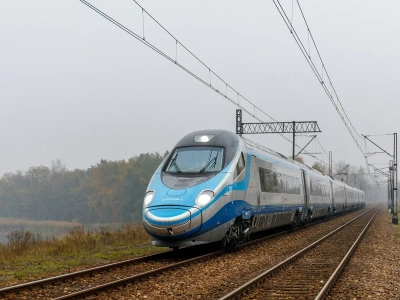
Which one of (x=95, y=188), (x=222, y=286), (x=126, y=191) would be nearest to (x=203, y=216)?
(x=222, y=286)

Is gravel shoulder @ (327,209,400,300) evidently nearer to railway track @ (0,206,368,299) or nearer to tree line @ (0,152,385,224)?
railway track @ (0,206,368,299)

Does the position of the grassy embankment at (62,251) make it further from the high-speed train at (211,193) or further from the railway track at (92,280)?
the high-speed train at (211,193)

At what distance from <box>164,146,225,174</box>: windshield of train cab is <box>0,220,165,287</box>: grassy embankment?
2903 millimetres

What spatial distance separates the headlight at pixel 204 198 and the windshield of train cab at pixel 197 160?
3.57 feet

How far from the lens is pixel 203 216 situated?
13.0 meters

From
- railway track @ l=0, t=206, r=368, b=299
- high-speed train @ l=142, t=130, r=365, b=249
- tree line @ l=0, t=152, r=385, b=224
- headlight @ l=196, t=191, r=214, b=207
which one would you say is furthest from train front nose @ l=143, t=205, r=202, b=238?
tree line @ l=0, t=152, r=385, b=224

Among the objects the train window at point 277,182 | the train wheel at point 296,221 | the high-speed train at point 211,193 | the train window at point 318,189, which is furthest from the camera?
the train window at point 318,189

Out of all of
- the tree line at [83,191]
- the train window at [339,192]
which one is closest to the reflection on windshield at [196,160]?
the train window at [339,192]

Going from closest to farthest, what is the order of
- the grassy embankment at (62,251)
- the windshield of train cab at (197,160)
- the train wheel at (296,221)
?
1. the grassy embankment at (62,251)
2. the windshield of train cab at (197,160)
3. the train wheel at (296,221)

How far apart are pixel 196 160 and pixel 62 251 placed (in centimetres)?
499

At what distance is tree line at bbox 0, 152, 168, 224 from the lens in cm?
9881

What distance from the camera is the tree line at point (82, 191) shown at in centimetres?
9881

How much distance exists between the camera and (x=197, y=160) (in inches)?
585

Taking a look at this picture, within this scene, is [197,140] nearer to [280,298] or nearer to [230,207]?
[230,207]
